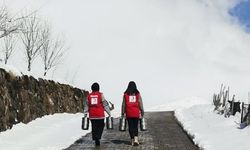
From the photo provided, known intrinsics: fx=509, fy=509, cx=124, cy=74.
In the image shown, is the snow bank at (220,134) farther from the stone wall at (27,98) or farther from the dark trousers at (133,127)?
the stone wall at (27,98)

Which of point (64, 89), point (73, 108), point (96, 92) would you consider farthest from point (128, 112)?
point (73, 108)

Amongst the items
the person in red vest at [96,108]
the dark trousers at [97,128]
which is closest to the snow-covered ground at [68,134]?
the dark trousers at [97,128]

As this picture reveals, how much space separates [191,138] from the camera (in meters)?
17.3

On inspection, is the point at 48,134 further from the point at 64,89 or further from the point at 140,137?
the point at 64,89

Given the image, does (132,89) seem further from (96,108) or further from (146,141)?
(146,141)

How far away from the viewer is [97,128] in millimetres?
15117

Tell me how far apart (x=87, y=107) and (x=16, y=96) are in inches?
149

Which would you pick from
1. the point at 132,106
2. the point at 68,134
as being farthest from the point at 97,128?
the point at 68,134

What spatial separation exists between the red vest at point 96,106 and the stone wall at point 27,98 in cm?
280

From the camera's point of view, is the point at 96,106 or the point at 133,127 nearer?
the point at 96,106

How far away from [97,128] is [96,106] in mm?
653

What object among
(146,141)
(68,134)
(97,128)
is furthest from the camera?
(68,134)

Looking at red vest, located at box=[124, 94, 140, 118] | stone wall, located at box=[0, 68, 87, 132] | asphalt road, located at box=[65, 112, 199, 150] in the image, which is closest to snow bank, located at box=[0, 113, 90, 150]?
stone wall, located at box=[0, 68, 87, 132]

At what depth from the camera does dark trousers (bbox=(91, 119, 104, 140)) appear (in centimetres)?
1494
